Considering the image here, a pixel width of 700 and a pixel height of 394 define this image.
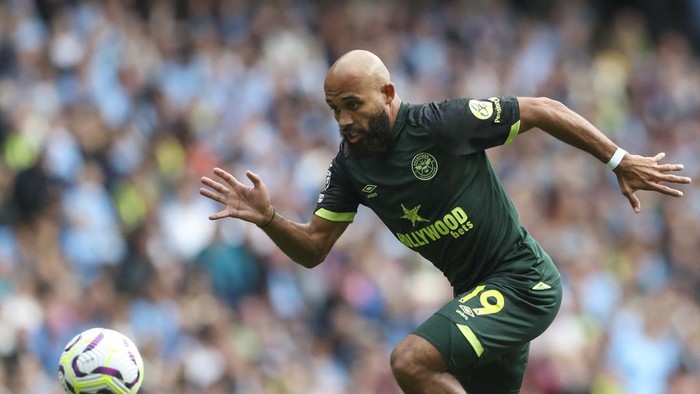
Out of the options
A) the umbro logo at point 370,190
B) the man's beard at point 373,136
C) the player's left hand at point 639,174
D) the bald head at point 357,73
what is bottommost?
the umbro logo at point 370,190

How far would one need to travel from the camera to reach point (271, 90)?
1847cm

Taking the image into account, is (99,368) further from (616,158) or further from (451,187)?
(616,158)

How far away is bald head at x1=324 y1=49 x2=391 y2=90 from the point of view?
8.38 metres

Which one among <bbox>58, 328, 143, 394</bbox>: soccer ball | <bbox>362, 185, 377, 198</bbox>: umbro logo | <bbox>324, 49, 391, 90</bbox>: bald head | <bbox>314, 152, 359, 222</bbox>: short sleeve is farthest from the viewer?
<bbox>314, 152, 359, 222</bbox>: short sleeve

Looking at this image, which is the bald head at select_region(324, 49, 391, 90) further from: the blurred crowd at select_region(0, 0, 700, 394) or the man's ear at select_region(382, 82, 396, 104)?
the blurred crowd at select_region(0, 0, 700, 394)

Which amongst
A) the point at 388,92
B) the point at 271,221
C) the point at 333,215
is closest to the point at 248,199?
the point at 271,221

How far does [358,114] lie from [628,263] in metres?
10.6

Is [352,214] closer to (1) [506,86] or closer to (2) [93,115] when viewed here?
(2) [93,115]

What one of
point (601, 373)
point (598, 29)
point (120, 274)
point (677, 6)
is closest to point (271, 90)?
point (120, 274)

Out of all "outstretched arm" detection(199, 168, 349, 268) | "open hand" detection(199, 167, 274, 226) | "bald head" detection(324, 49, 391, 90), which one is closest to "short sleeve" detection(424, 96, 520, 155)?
"bald head" detection(324, 49, 391, 90)

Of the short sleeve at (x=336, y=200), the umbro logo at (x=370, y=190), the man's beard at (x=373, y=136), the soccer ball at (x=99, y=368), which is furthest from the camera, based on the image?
the short sleeve at (x=336, y=200)

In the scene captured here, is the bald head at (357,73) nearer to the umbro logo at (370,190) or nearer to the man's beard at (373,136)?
the man's beard at (373,136)

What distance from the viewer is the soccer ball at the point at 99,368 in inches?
314

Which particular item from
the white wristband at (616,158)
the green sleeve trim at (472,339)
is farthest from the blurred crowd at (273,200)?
the white wristband at (616,158)
